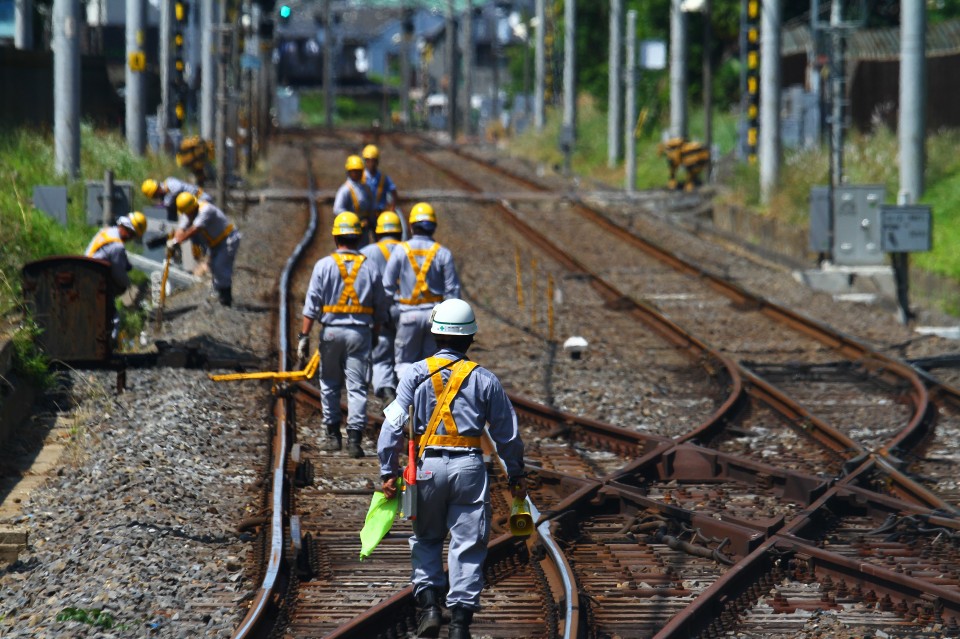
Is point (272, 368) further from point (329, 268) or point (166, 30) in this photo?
point (166, 30)

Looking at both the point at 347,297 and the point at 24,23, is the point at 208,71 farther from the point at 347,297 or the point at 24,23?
the point at 347,297

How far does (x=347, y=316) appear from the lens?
36.7 feet

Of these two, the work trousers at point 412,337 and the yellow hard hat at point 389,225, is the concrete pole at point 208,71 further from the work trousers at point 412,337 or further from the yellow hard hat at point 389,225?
the work trousers at point 412,337

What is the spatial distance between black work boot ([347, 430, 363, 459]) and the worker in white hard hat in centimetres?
632

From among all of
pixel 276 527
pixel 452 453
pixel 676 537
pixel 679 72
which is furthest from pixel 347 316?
pixel 679 72

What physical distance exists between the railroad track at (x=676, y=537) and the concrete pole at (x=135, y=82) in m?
14.0

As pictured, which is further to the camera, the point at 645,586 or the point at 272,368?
the point at 272,368

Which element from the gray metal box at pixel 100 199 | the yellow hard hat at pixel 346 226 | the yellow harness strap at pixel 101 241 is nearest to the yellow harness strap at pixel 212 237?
the gray metal box at pixel 100 199

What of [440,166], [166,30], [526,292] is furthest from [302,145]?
[526,292]

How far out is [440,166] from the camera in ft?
134

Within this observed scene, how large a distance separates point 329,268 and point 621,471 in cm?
277

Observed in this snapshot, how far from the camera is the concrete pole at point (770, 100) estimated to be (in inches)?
1100

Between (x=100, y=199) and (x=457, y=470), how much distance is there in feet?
41.2

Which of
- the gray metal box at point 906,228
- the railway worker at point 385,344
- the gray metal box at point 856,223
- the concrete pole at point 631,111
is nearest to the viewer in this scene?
the railway worker at point 385,344
